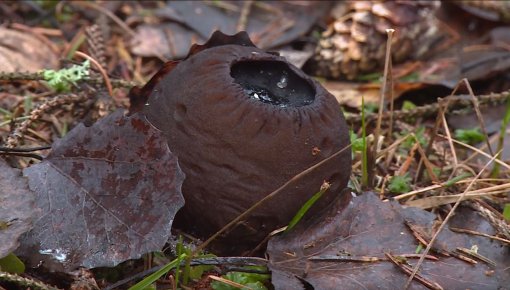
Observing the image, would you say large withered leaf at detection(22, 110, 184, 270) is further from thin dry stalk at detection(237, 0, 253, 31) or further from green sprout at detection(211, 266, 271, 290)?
thin dry stalk at detection(237, 0, 253, 31)

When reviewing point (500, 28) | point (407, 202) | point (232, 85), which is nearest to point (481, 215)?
point (407, 202)

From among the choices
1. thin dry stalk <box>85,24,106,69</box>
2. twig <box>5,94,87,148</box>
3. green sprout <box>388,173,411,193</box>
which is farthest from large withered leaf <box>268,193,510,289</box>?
thin dry stalk <box>85,24,106,69</box>

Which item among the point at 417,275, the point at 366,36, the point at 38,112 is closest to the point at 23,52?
the point at 38,112

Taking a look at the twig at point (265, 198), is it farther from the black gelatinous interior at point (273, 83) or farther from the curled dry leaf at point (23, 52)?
the curled dry leaf at point (23, 52)

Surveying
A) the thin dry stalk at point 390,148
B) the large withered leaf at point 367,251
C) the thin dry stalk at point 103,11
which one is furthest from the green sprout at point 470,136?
the thin dry stalk at point 103,11

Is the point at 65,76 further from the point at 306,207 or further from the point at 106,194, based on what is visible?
the point at 306,207

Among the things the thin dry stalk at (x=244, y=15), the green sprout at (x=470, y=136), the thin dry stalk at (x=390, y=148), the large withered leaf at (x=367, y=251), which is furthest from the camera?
the thin dry stalk at (x=244, y=15)
